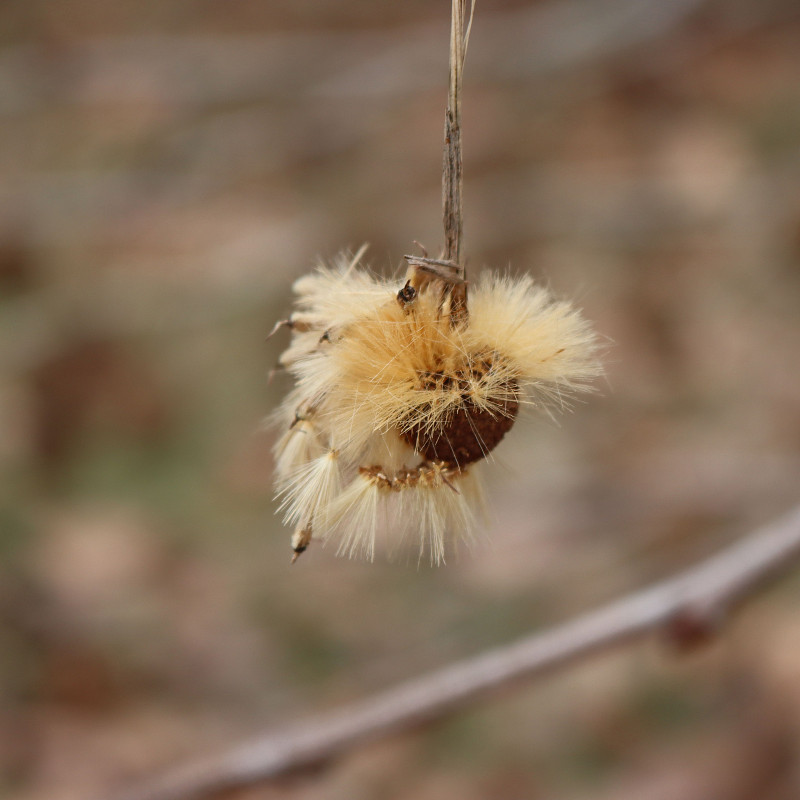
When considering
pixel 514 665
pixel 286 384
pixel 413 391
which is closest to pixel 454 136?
pixel 413 391

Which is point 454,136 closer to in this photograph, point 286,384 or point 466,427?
point 466,427

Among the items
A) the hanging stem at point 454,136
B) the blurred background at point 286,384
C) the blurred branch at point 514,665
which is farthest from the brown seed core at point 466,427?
the blurred background at point 286,384

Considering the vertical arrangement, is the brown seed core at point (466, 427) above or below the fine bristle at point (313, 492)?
above

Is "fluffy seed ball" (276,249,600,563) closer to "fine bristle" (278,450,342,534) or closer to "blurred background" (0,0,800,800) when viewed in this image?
"fine bristle" (278,450,342,534)

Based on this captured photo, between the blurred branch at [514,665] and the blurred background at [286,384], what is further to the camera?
the blurred background at [286,384]

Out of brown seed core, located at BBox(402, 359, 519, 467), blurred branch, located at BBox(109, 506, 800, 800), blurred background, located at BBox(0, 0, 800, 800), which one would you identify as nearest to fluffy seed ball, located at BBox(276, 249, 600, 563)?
brown seed core, located at BBox(402, 359, 519, 467)

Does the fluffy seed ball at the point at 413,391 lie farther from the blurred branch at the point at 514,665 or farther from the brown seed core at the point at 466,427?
the blurred branch at the point at 514,665
